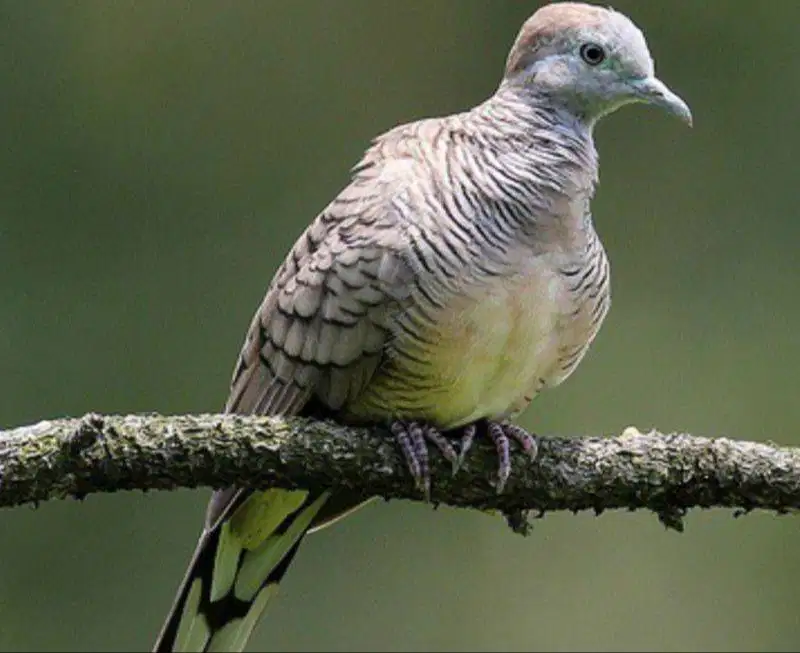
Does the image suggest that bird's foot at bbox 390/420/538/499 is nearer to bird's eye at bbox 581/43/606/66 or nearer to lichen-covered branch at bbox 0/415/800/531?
lichen-covered branch at bbox 0/415/800/531

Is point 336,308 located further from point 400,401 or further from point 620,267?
point 620,267

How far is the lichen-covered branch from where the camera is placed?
203 centimetres

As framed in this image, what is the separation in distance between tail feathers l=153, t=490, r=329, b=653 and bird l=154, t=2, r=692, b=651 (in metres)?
0.11

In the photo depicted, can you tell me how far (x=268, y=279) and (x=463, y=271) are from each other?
75.2 inches

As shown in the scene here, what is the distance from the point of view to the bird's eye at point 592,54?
2281mm

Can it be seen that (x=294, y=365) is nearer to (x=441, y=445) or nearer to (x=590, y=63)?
(x=441, y=445)

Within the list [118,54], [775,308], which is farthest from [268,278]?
[775,308]

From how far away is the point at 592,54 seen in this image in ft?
7.50

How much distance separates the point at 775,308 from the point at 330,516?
200cm

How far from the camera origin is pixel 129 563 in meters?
4.03

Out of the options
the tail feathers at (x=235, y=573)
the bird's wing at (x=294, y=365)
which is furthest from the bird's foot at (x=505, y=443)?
the tail feathers at (x=235, y=573)

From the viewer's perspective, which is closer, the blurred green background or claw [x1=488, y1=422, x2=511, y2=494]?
claw [x1=488, y1=422, x2=511, y2=494]

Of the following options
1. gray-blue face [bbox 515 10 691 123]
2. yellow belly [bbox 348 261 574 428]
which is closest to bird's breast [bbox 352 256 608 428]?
yellow belly [bbox 348 261 574 428]

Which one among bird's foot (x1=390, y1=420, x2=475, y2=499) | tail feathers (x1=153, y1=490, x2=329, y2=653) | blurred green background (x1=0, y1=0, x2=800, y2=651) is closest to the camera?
bird's foot (x1=390, y1=420, x2=475, y2=499)
